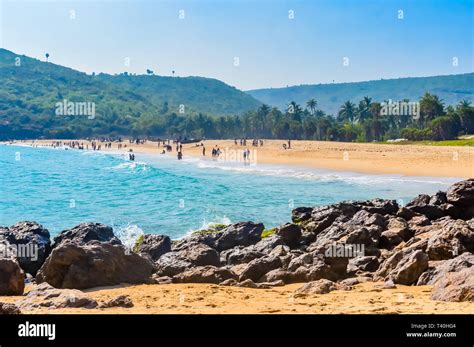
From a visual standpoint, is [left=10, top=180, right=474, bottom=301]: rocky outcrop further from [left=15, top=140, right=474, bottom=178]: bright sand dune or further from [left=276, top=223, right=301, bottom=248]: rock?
[left=15, top=140, right=474, bottom=178]: bright sand dune

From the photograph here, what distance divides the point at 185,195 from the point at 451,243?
27.5 meters

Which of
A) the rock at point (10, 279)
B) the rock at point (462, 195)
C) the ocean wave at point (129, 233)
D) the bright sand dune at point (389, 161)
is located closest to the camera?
the rock at point (10, 279)

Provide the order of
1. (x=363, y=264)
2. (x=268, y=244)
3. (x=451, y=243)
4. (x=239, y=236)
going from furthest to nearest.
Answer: (x=239, y=236)
(x=268, y=244)
(x=363, y=264)
(x=451, y=243)

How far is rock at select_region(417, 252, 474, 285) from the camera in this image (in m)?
10.6

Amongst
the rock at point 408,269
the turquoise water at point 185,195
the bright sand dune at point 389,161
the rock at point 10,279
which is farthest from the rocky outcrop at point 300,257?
the bright sand dune at point 389,161

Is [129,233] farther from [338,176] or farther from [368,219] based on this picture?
[338,176]

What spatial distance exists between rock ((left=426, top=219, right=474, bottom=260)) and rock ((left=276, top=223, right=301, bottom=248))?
5.30 metres

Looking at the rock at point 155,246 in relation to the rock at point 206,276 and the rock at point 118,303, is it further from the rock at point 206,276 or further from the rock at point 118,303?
the rock at point 118,303

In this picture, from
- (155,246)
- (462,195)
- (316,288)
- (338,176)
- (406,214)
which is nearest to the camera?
(316,288)

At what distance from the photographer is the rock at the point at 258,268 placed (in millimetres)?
13430

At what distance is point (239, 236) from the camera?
1916 cm

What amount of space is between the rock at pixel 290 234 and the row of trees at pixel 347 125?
9028 cm

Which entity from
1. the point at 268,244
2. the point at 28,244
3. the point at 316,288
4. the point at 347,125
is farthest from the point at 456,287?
the point at 347,125
